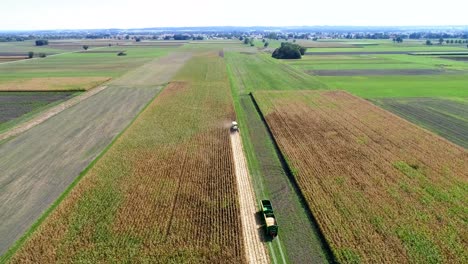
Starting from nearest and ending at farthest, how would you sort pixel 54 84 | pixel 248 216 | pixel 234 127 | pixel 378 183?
pixel 248 216
pixel 378 183
pixel 234 127
pixel 54 84

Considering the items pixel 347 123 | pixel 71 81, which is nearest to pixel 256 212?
pixel 347 123

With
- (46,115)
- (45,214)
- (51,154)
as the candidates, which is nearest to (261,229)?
(45,214)

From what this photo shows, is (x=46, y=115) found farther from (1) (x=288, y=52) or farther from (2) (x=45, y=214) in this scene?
(1) (x=288, y=52)

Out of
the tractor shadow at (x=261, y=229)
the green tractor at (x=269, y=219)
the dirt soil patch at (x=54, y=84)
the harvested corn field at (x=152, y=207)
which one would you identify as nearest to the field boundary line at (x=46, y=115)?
the dirt soil patch at (x=54, y=84)

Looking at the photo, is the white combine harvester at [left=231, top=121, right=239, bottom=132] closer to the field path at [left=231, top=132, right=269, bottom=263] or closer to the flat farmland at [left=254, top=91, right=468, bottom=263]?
the flat farmland at [left=254, top=91, right=468, bottom=263]

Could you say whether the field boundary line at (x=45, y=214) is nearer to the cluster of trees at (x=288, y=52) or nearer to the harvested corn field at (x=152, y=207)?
the harvested corn field at (x=152, y=207)

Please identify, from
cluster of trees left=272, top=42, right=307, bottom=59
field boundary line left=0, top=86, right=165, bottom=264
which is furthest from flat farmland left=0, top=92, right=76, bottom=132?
cluster of trees left=272, top=42, right=307, bottom=59

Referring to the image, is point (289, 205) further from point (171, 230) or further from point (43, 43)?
point (43, 43)
